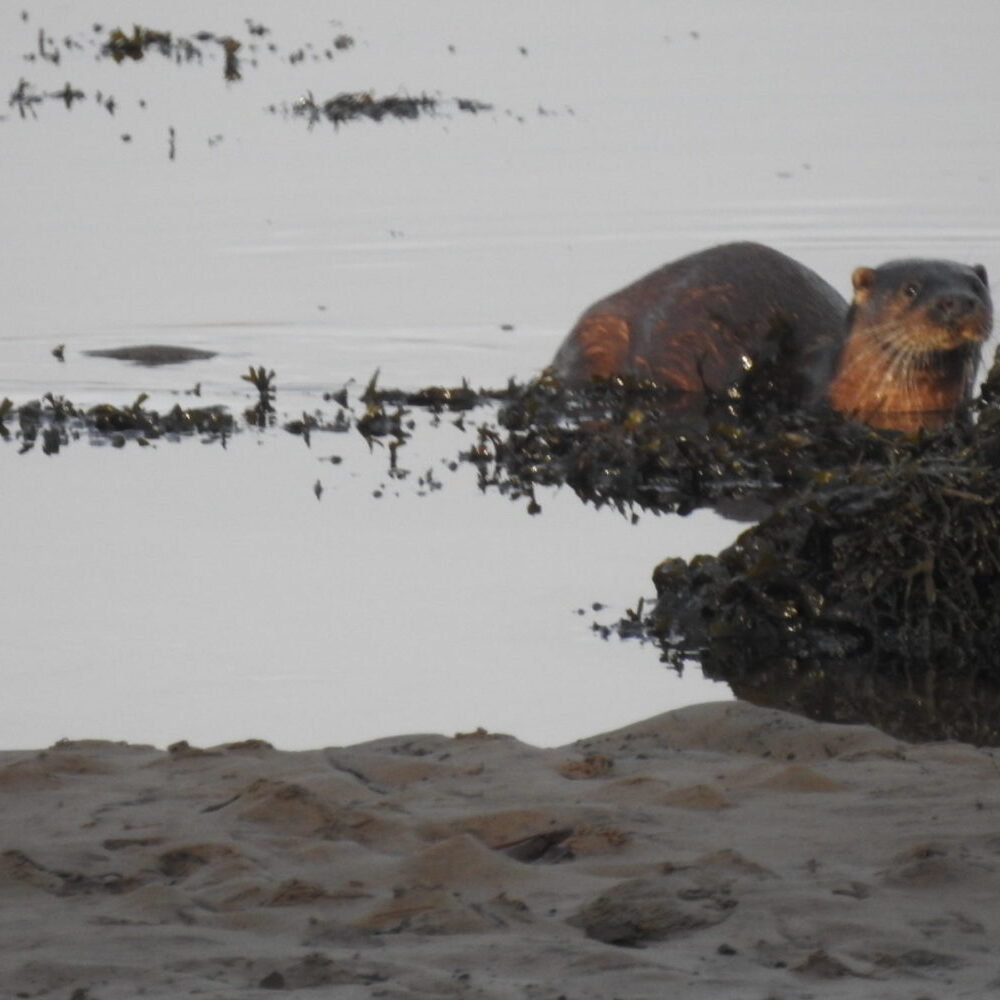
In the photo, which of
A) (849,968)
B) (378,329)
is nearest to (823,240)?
(378,329)

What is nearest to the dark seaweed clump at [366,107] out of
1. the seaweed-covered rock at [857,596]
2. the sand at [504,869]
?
the seaweed-covered rock at [857,596]

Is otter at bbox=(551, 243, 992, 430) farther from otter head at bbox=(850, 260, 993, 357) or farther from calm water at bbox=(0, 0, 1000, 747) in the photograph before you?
calm water at bbox=(0, 0, 1000, 747)

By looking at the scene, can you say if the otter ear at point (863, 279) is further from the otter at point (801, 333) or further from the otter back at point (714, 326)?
the otter back at point (714, 326)


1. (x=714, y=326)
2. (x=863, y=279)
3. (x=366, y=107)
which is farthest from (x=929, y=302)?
(x=366, y=107)

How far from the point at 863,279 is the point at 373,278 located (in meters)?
4.44

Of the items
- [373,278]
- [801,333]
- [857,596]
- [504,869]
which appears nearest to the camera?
[504,869]

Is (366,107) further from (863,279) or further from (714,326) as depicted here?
(863,279)

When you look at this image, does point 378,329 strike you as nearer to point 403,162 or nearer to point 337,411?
point 337,411

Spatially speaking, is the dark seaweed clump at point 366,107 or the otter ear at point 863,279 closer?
the otter ear at point 863,279

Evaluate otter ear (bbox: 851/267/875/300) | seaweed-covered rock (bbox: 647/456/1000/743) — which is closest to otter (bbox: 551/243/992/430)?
otter ear (bbox: 851/267/875/300)

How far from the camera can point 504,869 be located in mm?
4238

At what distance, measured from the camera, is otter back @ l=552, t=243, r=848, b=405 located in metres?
10.2

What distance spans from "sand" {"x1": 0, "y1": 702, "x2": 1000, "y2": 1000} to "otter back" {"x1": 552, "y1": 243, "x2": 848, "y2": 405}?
196 inches

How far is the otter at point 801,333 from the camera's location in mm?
9500
